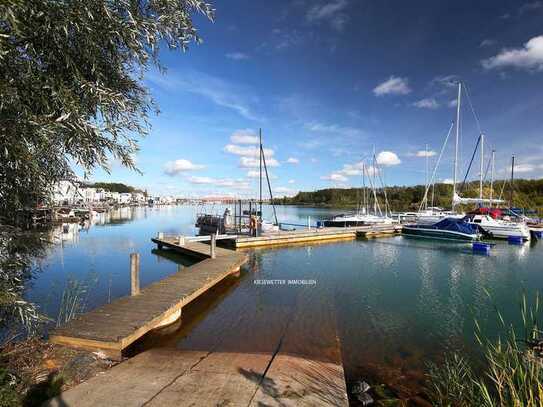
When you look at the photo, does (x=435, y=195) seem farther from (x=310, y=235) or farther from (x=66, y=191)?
(x=66, y=191)

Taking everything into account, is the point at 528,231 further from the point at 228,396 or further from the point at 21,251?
the point at 21,251

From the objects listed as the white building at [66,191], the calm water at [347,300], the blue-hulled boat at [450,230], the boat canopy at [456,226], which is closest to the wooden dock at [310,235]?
the calm water at [347,300]

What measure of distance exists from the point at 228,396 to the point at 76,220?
55.7 m

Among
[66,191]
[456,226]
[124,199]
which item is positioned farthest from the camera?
[124,199]

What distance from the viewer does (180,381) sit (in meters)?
4.87

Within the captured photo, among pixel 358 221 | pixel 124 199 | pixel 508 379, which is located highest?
pixel 124 199

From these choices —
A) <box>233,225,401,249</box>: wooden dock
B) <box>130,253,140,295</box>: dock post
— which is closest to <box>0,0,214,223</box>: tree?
<box>130,253,140,295</box>: dock post

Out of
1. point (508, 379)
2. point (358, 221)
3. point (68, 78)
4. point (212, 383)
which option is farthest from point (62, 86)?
point (358, 221)

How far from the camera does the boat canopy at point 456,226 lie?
29.2 meters

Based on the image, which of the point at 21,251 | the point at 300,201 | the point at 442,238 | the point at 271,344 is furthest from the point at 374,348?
the point at 300,201

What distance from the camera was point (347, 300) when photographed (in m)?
11.7

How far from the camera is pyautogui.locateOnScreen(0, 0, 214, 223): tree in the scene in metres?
3.74

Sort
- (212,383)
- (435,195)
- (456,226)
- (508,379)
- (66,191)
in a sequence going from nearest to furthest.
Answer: (508,379) → (212,383) → (66,191) → (456,226) → (435,195)

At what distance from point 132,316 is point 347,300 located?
25.0 feet
